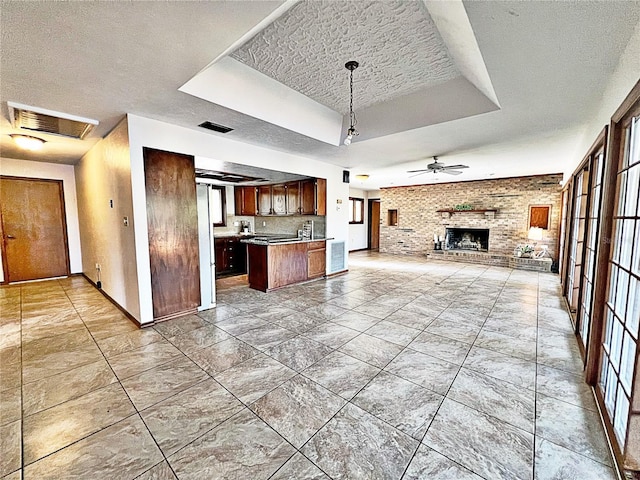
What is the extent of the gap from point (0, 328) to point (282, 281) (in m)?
3.63

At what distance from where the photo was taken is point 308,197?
580cm

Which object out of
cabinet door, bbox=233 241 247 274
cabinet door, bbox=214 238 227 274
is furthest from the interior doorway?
cabinet door, bbox=214 238 227 274

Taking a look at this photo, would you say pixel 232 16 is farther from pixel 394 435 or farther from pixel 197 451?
pixel 394 435

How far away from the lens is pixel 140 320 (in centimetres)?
327

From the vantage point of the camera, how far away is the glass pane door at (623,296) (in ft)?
5.24

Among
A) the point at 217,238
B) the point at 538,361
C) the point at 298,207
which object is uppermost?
the point at 298,207

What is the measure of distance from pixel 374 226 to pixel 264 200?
6.18 metres

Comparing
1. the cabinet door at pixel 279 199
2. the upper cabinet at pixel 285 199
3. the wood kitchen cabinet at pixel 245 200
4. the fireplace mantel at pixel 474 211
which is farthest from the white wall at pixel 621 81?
the wood kitchen cabinet at pixel 245 200

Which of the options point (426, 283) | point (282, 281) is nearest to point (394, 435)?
point (282, 281)

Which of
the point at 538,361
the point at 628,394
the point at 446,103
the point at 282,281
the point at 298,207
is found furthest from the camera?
the point at 298,207

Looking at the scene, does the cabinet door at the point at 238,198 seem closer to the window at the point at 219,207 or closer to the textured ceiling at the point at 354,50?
the window at the point at 219,207

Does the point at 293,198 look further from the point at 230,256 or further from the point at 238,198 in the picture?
the point at 230,256

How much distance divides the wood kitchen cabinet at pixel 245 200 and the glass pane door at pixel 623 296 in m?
6.08

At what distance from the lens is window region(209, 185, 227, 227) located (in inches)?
267
